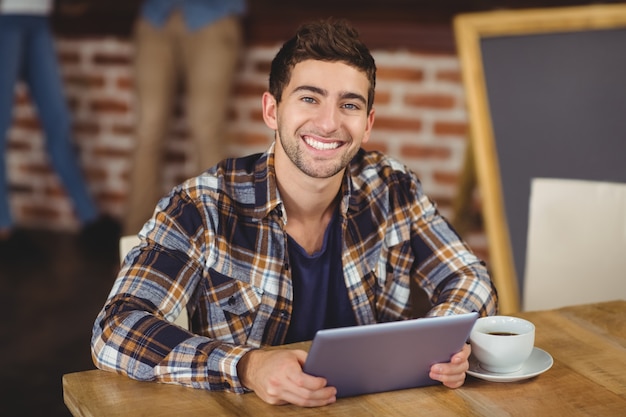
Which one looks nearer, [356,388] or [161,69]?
→ [356,388]

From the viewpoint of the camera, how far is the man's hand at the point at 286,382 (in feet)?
4.16

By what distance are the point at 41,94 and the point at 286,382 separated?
3.02 metres

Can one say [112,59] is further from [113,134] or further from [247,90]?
[247,90]

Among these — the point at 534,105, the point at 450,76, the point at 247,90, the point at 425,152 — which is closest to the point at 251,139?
the point at 247,90

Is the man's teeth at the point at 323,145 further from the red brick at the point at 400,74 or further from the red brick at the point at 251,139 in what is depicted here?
the red brick at the point at 251,139

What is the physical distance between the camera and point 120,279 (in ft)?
5.10

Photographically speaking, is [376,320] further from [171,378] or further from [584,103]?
[584,103]

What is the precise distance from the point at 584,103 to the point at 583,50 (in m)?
0.14

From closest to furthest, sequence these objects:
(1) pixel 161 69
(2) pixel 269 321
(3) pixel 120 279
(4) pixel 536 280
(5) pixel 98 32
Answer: (3) pixel 120 279, (2) pixel 269 321, (4) pixel 536 280, (1) pixel 161 69, (5) pixel 98 32

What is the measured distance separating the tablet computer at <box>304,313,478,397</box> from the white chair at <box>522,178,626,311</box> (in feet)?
3.26

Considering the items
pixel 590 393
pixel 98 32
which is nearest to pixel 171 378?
pixel 590 393

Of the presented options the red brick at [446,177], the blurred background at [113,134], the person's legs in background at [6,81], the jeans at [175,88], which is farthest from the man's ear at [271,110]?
the person's legs in background at [6,81]

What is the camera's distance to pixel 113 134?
13.8ft

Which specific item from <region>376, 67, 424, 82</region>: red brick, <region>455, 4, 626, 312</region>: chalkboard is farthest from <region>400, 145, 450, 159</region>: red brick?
<region>455, 4, 626, 312</region>: chalkboard
